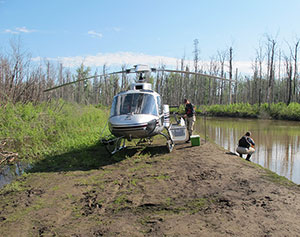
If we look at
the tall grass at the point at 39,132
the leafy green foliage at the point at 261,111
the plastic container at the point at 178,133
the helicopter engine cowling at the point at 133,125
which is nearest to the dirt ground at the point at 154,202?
the helicopter engine cowling at the point at 133,125

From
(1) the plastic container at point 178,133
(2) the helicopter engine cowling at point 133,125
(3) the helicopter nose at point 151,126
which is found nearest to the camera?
(2) the helicopter engine cowling at point 133,125

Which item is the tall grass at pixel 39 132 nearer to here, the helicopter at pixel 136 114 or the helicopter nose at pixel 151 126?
the helicopter at pixel 136 114

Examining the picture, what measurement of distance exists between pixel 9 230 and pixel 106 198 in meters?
1.69

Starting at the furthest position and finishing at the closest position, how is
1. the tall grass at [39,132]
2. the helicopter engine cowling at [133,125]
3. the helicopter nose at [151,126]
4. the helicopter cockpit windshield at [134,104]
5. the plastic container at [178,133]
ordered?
the plastic container at [178,133] → the tall grass at [39,132] → the helicopter cockpit windshield at [134,104] → the helicopter nose at [151,126] → the helicopter engine cowling at [133,125]

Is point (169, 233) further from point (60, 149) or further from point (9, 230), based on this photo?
point (60, 149)

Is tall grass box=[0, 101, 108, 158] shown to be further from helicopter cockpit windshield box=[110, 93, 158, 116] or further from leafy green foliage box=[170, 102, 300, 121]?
leafy green foliage box=[170, 102, 300, 121]

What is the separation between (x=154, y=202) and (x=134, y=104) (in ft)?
12.4

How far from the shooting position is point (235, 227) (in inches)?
137

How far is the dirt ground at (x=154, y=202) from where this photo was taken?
356cm

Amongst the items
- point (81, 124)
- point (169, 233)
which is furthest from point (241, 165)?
point (81, 124)

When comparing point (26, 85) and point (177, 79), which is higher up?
point (177, 79)

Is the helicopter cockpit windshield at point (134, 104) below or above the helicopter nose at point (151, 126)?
above

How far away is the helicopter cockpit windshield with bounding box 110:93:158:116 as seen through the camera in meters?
7.65

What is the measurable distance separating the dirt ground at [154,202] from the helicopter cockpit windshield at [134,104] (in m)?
1.67
